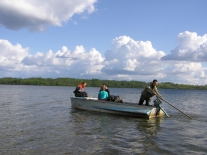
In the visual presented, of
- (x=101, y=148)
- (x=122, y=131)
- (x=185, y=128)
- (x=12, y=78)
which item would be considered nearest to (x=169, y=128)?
(x=185, y=128)

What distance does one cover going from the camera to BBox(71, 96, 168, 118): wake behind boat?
14.6m

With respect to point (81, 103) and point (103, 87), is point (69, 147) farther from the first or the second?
point (81, 103)

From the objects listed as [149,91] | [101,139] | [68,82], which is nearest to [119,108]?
[149,91]

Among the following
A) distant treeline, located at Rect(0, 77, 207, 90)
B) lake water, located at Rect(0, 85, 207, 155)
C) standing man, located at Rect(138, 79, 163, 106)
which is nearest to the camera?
lake water, located at Rect(0, 85, 207, 155)

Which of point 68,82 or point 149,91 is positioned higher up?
point 68,82

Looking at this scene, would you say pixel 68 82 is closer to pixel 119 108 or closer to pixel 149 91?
pixel 119 108

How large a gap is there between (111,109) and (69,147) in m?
8.34

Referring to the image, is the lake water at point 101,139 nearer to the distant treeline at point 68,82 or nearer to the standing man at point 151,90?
the standing man at point 151,90

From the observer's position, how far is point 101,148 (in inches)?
320

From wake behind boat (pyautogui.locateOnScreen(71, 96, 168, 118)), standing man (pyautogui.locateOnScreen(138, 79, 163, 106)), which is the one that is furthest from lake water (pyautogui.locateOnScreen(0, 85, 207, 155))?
standing man (pyautogui.locateOnScreen(138, 79, 163, 106))

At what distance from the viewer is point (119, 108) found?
625 inches

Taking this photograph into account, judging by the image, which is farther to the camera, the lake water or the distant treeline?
the distant treeline

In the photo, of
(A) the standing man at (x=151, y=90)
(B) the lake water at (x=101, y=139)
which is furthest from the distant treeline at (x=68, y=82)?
(B) the lake water at (x=101, y=139)

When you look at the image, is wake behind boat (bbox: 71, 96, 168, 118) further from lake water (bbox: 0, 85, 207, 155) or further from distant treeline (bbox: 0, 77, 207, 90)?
distant treeline (bbox: 0, 77, 207, 90)
